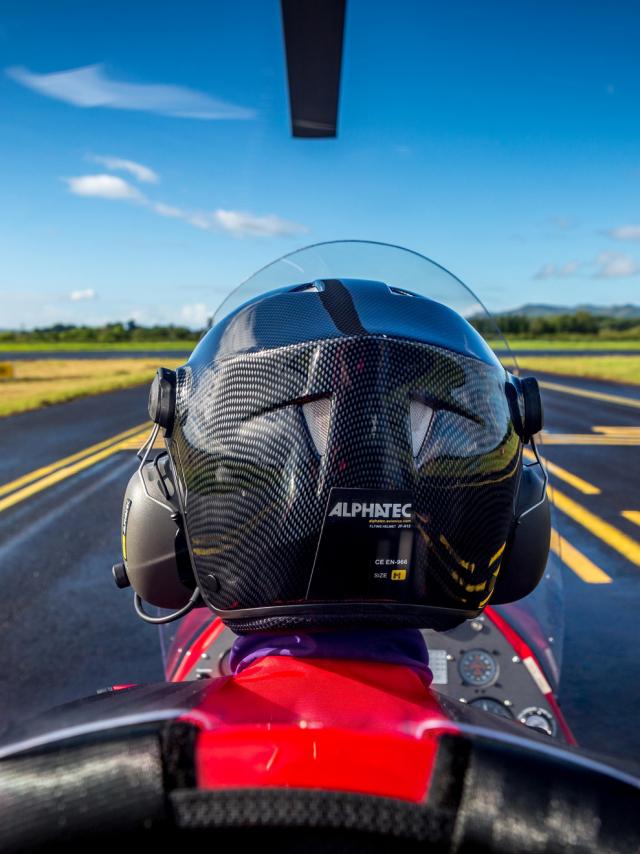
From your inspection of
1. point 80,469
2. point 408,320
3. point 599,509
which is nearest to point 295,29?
point 80,469

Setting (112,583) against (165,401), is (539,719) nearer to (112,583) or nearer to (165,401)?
(165,401)

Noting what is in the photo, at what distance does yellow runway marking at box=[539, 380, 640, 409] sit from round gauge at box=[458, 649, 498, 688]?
14.3 metres

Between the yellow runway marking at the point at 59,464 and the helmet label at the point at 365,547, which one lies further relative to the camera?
the yellow runway marking at the point at 59,464

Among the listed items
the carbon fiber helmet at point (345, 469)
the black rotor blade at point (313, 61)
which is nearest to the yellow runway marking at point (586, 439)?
the black rotor blade at point (313, 61)

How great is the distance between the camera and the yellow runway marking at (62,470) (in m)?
7.49

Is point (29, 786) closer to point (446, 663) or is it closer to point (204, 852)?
point (204, 852)

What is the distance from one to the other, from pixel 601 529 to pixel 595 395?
43.3 feet

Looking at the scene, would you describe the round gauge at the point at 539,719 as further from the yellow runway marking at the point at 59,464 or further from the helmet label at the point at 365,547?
the yellow runway marking at the point at 59,464

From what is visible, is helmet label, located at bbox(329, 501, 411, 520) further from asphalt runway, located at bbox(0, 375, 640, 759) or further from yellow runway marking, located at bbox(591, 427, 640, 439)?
yellow runway marking, located at bbox(591, 427, 640, 439)

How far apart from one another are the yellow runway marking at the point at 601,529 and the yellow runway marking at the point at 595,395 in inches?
376

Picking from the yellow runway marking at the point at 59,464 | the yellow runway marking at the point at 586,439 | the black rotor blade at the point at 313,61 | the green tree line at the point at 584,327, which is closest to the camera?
the yellow runway marking at the point at 59,464

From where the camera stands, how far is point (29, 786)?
79cm

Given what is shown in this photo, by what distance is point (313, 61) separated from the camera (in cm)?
1006

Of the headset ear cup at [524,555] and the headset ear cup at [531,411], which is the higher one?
the headset ear cup at [531,411]
